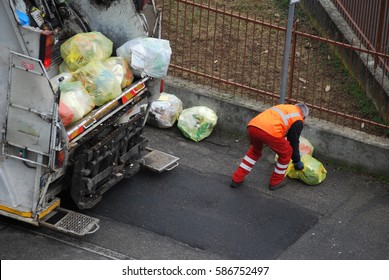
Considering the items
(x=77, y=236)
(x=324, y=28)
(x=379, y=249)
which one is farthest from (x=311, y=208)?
(x=324, y=28)

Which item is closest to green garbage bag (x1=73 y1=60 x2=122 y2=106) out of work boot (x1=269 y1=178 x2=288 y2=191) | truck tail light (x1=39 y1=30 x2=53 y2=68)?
truck tail light (x1=39 y1=30 x2=53 y2=68)

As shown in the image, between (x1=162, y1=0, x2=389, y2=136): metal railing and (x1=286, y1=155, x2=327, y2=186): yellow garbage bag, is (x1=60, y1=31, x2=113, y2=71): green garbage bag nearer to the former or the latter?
(x1=162, y1=0, x2=389, y2=136): metal railing

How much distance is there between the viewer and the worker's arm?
8898mm

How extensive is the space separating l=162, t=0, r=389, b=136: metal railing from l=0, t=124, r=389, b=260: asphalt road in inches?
30.4

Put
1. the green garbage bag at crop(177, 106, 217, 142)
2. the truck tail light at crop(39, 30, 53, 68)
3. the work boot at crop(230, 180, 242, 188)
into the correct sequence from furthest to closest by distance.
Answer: the green garbage bag at crop(177, 106, 217, 142) → the work boot at crop(230, 180, 242, 188) → the truck tail light at crop(39, 30, 53, 68)

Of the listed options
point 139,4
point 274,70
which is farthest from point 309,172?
A: point 139,4

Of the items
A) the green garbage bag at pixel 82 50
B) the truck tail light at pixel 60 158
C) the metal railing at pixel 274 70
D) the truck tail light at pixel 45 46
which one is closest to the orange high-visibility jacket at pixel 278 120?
the metal railing at pixel 274 70

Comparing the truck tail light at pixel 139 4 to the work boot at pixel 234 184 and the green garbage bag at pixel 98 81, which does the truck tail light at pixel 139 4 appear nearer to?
the green garbage bag at pixel 98 81

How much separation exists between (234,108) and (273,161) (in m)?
0.78

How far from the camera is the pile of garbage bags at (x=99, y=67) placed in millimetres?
7902

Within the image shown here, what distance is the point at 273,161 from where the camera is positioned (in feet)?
31.6

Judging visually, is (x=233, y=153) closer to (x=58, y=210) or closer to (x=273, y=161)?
(x=273, y=161)

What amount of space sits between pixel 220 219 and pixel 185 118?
167cm

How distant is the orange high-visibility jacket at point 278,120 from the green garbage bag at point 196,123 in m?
1.03
